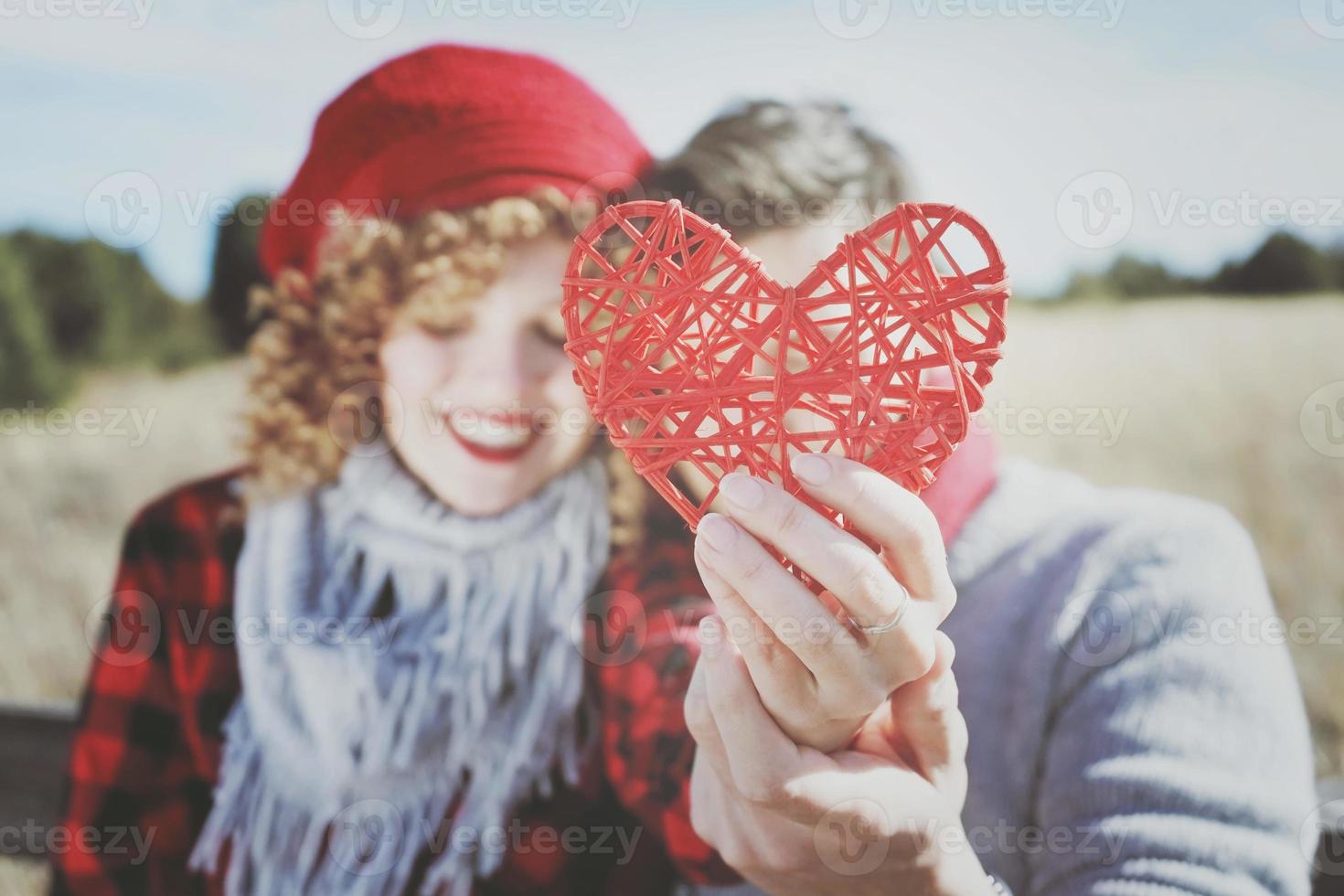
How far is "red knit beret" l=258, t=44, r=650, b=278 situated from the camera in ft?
3.30

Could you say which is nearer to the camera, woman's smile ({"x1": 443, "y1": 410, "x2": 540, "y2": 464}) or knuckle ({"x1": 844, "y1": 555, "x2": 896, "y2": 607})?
knuckle ({"x1": 844, "y1": 555, "x2": 896, "y2": 607})

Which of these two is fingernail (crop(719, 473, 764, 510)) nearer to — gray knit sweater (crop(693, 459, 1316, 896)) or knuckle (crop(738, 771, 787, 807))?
knuckle (crop(738, 771, 787, 807))

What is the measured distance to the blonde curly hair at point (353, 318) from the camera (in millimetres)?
1032

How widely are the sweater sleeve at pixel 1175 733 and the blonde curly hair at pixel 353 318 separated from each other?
561mm

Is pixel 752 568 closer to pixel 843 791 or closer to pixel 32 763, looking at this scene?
pixel 843 791

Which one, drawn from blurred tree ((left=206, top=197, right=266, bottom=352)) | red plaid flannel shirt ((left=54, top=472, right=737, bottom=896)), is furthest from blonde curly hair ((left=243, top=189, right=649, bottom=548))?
blurred tree ((left=206, top=197, right=266, bottom=352))

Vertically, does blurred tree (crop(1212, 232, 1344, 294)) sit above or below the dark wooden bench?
above

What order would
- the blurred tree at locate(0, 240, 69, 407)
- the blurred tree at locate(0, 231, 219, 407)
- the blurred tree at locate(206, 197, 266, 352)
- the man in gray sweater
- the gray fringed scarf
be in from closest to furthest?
the man in gray sweater < the gray fringed scarf < the blurred tree at locate(206, 197, 266, 352) < the blurred tree at locate(0, 240, 69, 407) < the blurred tree at locate(0, 231, 219, 407)

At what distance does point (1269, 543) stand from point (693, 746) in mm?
1857

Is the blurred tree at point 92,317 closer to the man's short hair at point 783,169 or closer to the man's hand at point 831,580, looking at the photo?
the man's short hair at point 783,169

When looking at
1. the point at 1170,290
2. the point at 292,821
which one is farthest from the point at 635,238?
the point at 1170,290

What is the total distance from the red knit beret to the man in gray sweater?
0.14 m

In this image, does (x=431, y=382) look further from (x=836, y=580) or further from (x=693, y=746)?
(x=836, y=580)

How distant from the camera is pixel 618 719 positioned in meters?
1.05
